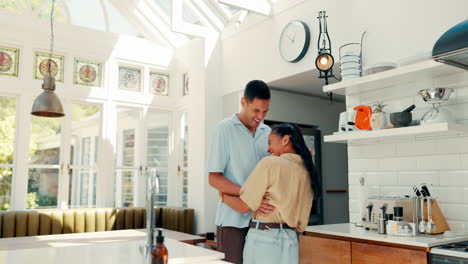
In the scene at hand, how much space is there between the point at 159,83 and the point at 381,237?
16.3 ft

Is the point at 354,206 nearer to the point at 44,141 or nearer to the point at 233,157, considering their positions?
the point at 233,157

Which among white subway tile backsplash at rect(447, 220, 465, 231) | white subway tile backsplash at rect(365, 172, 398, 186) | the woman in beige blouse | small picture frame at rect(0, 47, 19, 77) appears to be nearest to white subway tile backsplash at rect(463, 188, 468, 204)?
white subway tile backsplash at rect(447, 220, 465, 231)

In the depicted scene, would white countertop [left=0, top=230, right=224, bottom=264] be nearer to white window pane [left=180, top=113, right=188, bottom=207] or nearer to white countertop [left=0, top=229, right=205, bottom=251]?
white countertop [left=0, top=229, right=205, bottom=251]

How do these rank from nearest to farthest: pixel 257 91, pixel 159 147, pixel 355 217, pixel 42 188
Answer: pixel 257 91
pixel 355 217
pixel 42 188
pixel 159 147

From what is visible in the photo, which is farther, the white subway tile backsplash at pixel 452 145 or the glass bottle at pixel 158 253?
the white subway tile backsplash at pixel 452 145

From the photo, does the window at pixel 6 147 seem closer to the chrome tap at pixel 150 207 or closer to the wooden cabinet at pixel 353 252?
the wooden cabinet at pixel 353 252

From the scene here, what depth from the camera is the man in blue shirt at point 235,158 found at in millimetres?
2238

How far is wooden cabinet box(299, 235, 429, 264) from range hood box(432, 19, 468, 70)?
113cm

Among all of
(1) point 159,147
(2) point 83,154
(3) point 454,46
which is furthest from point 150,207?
(1) point 159,147

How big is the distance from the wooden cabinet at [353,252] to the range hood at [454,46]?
3.71 feet

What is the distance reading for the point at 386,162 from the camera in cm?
340

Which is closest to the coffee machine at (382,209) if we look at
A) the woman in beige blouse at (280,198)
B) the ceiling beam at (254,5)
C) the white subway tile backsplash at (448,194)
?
the white subway tile backsplash at (448,194)

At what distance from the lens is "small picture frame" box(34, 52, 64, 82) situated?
5828mm

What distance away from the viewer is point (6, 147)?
5.56 m
